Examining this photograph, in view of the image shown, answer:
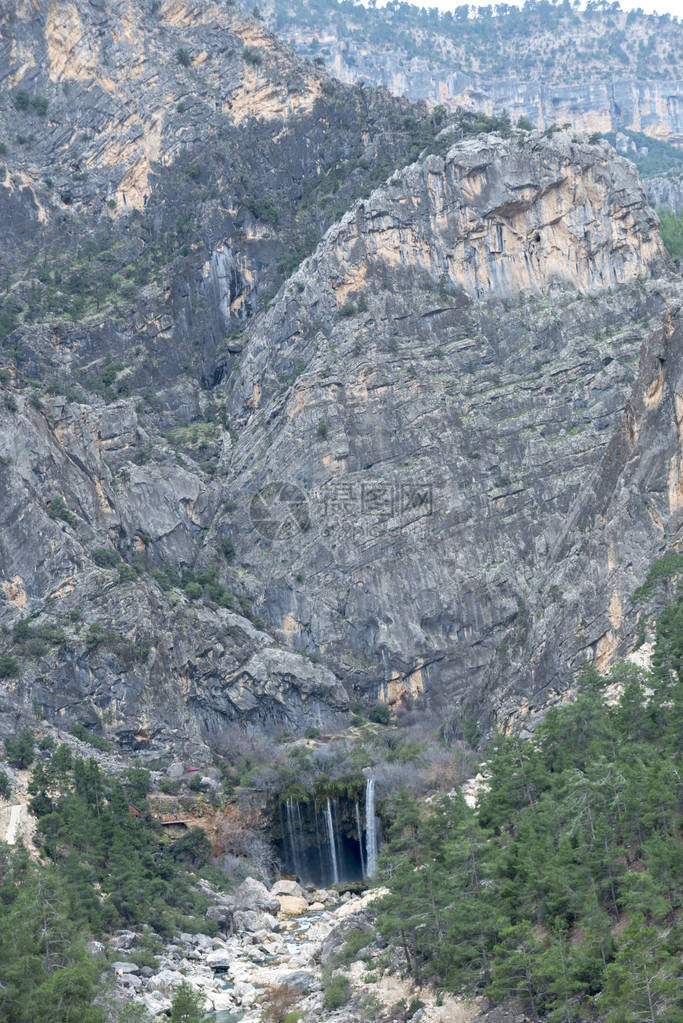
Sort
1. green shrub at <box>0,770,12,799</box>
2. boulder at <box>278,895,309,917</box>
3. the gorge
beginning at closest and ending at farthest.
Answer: the gorge, green shrub at <box>0,770,12,799</box>, boulder at <box>278,895,309,917</box>

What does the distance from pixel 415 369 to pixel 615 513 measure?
4295cm

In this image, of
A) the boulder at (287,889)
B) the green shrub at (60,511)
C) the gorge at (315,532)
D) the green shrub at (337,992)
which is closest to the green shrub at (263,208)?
the gorge at (315,532)

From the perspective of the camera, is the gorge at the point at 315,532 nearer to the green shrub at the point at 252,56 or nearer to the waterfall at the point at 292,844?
the waterfall at the point at 292,844

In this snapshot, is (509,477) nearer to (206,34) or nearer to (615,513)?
(615,513)

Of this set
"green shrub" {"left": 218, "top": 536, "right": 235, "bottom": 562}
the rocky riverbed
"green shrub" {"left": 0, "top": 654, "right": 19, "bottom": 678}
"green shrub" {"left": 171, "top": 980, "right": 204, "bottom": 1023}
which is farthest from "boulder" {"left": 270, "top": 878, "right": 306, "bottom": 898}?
"green shrub" {"left": 171, "top": 980, "right": 204, "bottom": 1023}

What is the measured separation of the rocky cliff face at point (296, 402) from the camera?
13012 centimetres

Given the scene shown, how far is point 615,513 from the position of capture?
364ft

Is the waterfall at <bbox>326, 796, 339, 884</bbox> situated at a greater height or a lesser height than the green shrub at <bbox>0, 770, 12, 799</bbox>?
lesser

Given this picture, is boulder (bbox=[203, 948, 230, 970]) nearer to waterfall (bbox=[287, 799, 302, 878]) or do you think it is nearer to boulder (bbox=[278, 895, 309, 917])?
boulder (bbox=[278, 895, 309, 917])

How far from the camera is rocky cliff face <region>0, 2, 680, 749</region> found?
130125mm

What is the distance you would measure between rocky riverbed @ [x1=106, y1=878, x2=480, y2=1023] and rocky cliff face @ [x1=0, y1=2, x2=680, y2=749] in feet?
76.5

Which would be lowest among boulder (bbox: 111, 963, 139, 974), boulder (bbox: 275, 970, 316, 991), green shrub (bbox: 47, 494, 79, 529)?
boulder (bbox: 275, 970, 316, 991)

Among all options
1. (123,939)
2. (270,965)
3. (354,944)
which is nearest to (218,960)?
(270,965)

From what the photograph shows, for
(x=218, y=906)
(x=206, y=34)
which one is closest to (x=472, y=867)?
(x=218, y=906)
